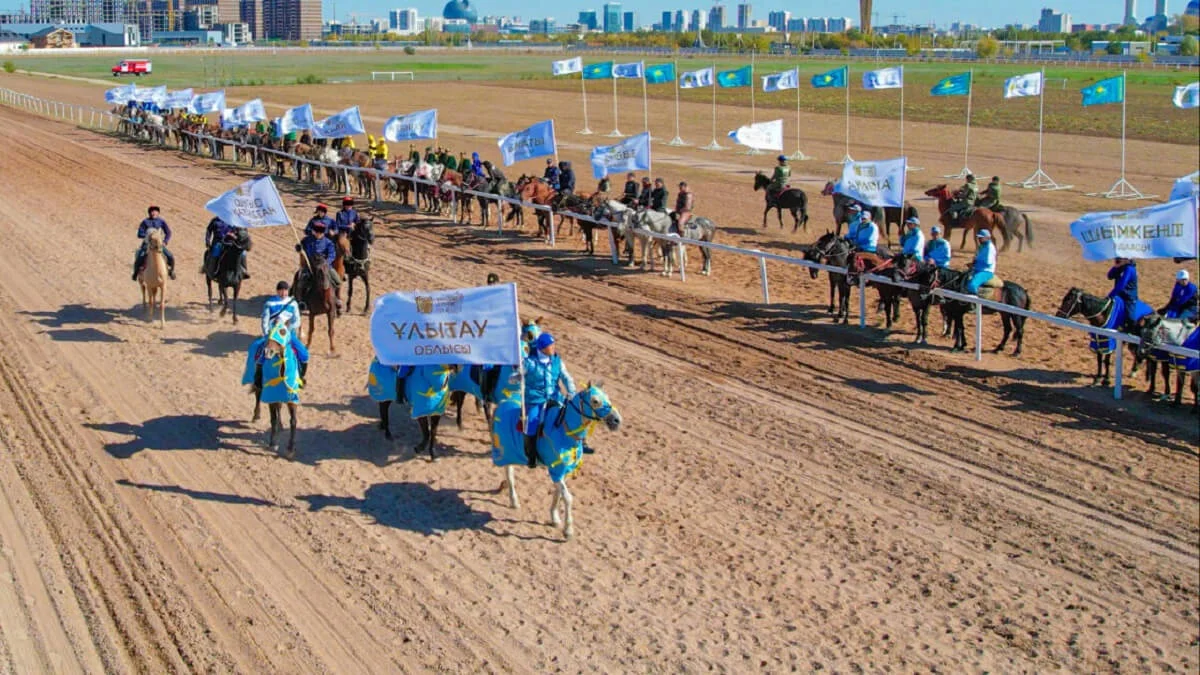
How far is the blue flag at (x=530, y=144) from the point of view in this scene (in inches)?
945

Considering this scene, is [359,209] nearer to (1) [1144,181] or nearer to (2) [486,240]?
(2) [486,240]

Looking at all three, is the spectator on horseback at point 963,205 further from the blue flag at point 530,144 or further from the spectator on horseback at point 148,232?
the spectator on horseback at point 148,232

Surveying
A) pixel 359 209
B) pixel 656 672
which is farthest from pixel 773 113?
pixel 656 672

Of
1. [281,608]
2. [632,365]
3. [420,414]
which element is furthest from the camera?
[632,365]

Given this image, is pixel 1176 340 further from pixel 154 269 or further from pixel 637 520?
pixel 154 269

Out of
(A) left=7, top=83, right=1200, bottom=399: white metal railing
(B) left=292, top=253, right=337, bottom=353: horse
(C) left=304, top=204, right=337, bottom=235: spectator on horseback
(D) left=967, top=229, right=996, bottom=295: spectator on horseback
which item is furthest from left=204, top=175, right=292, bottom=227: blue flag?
(D) left=967, top=229, right=996, bottom=295: spectator on horseback

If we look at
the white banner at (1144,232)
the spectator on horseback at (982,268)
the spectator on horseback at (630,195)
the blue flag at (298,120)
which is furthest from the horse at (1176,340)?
the blue flag at (298,120)

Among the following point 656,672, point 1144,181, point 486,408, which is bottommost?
point 656,672

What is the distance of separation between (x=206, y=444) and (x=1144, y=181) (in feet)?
92.1

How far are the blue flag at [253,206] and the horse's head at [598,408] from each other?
854 cm

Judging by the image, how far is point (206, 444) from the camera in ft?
42.8

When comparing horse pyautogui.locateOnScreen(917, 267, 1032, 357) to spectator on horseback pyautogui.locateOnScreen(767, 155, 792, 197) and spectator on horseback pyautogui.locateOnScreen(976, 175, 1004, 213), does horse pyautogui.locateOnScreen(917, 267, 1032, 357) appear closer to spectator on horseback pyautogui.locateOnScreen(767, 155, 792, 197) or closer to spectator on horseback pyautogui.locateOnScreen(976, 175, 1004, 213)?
spectator on horseback pyautogui.locateOnScreen(976, 175, 1004, 213)

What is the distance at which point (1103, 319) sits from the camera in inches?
579

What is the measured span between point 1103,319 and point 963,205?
9532 mm
